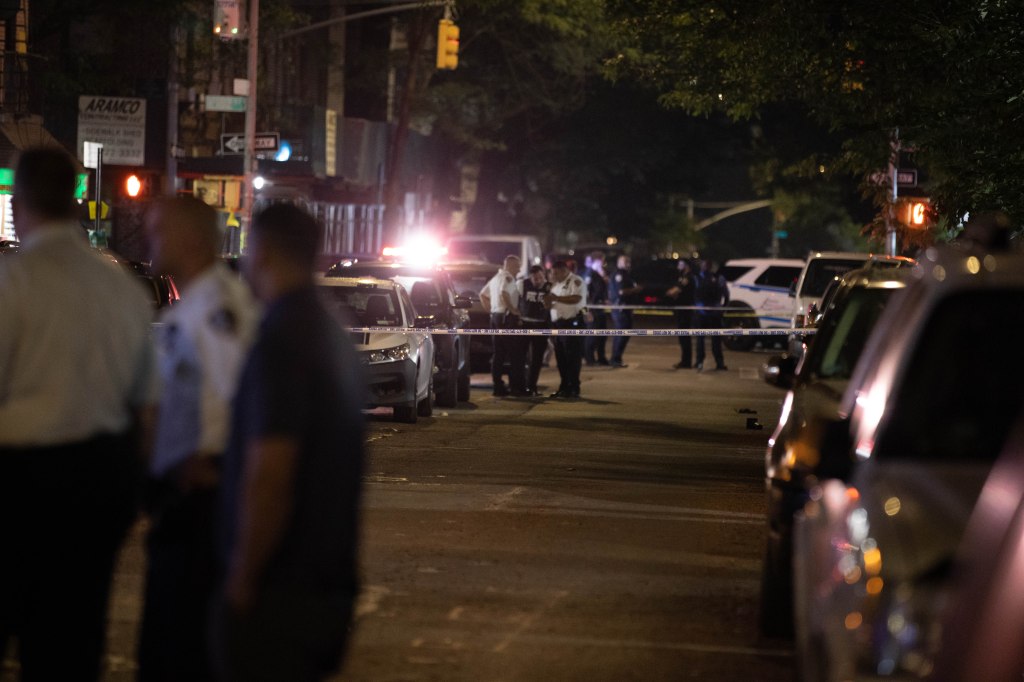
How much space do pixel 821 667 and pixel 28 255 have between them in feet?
8.80

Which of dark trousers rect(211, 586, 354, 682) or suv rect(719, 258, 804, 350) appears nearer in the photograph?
dark trousers rect(211, 586, 354, 682)

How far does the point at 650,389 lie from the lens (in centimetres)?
2572

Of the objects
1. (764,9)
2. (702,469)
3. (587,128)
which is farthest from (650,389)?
Answer: (587,128)

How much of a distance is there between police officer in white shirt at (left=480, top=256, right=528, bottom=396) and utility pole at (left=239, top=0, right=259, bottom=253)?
8.76 meters

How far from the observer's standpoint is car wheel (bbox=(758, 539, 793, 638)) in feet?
26.6

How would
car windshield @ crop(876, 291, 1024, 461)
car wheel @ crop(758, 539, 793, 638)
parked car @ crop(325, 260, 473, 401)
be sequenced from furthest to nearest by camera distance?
parked car @ crop(325, 260, 473, 401) < car wheel @ crop(758, 539, 793, 638) < car windshield @ crop(876, 291, 1024, 461)

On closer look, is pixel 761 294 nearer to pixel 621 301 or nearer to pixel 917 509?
pixel 621 301

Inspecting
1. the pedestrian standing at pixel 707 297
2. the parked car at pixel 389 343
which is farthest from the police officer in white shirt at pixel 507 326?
the pedestrian standing at pixel 707 297

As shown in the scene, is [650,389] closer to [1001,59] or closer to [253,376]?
[1001,59]

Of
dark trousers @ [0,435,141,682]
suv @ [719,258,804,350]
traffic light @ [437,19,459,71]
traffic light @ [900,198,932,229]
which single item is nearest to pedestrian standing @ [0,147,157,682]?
dark trousers @ [0,435,141,682]

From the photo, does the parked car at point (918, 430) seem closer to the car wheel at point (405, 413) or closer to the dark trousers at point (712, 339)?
the car wheel at point (405, 413)

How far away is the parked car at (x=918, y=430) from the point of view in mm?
4664

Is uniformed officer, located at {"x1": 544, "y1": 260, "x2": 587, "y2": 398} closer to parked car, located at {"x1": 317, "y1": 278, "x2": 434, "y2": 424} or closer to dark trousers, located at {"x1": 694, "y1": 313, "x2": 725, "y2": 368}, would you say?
parked car, located at {"x1": 317, "y1": 278, "x2": 434, "y2": 424}

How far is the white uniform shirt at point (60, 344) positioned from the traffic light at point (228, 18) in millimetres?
25859
